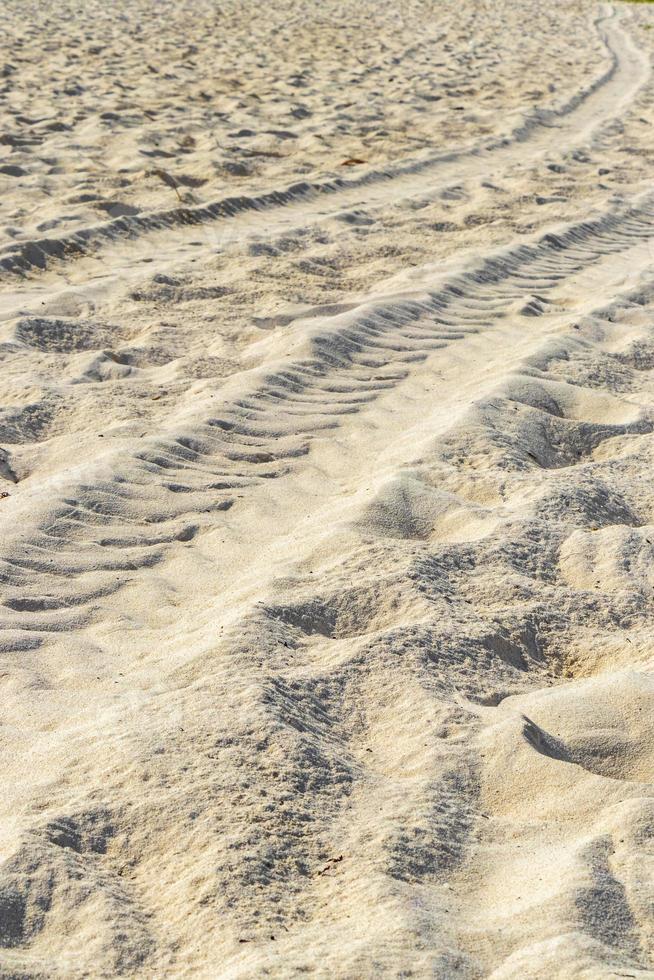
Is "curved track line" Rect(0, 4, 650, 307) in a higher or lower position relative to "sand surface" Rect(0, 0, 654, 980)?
higher

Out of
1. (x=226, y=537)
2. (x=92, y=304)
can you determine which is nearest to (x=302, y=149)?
(x=92, y=304)

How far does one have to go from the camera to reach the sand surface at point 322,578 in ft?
5.16

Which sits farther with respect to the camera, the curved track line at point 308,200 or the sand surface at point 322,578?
the curved track line at point 308,200

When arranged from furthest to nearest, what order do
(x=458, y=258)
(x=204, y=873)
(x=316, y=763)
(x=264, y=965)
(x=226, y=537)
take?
1. (x=458, y=258)
2. (x=226, y=537)
3. (x=316, y=763)
4. (x=204, y=873)
5. (x=264, y=965)

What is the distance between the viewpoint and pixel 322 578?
241 cm

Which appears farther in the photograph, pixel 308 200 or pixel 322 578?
pixel 308 200

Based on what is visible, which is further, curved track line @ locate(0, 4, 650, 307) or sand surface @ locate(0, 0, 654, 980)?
curved track line @ locate(0, 4, 650, 307)

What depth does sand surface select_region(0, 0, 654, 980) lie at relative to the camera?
1.57 m

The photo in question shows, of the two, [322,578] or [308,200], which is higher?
[308,200]

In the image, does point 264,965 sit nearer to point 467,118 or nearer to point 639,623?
point 639,623

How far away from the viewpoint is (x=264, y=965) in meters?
1.45

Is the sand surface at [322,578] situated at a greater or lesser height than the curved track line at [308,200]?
lesser

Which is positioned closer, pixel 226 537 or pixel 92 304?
pixel 226 537

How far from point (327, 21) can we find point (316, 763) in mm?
14035
